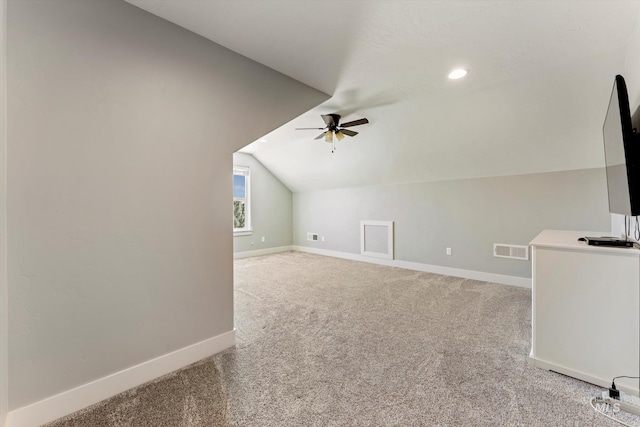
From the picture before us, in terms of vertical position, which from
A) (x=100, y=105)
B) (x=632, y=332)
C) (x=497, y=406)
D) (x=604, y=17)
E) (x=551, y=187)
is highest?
(x=604, y=17)

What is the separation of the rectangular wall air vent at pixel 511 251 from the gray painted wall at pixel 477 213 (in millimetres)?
63

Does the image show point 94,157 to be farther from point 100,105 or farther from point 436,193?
point 436,193

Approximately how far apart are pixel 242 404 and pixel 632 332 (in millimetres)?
2403

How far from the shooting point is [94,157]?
1.65 meters

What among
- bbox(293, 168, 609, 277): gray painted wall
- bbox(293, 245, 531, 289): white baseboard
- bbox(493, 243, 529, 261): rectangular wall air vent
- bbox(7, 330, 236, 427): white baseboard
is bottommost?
bbox(7, 330, 236, 427): white baseboard

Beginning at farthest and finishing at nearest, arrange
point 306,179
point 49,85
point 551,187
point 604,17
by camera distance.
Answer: point 306,179
point 551,187
point 604,17
point 49,85

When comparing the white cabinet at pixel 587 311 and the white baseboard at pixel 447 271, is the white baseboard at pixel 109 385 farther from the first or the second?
the white baseboard at pixel 447 271

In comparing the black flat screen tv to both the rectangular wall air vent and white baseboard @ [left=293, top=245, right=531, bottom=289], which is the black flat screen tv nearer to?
the rectangular wall air vent

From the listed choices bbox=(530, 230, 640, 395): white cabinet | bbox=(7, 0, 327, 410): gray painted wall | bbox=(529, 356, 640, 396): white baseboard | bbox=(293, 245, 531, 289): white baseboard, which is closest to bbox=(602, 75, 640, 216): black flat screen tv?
bbox=(530, 230, 640, 395): white cabinet

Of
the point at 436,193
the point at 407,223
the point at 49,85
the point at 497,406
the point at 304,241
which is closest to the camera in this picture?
the point at 49,85

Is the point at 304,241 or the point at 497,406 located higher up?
the point at 304,241

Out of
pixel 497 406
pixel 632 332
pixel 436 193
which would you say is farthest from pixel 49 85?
pixel 436 193

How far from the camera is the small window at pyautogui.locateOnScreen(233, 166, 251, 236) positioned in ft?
20.7

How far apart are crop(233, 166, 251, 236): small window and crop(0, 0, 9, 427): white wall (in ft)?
Result: 16.0
